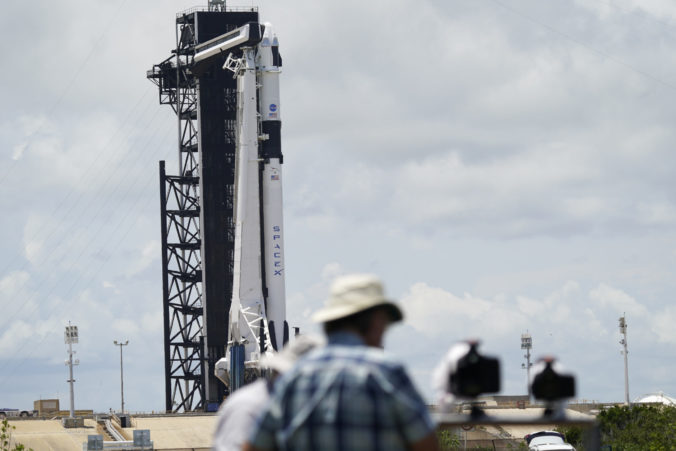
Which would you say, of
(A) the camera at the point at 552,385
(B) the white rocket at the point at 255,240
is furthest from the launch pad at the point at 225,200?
(A) the camera at the point at 552,385

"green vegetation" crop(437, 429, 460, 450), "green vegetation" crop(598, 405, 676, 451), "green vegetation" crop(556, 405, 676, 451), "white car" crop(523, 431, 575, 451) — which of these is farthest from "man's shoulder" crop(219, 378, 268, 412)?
"green vegetation" crop(437, 429, 460, 450)

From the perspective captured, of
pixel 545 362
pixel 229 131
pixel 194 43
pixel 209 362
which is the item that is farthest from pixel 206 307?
pixel 545 362

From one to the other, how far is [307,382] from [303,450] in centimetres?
32

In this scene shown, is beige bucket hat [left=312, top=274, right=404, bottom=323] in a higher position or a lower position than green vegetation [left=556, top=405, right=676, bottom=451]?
higher

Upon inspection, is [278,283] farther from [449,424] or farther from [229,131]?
[449,424]

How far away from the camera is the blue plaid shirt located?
20.5 feet

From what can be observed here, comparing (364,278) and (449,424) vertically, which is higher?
(364,278)

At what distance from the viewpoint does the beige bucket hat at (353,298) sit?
261 inches

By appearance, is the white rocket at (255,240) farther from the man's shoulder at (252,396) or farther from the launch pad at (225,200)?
the man's shoulder at (252,396)

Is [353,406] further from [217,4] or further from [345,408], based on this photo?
[217,4]

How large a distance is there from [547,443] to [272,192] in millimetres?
28065

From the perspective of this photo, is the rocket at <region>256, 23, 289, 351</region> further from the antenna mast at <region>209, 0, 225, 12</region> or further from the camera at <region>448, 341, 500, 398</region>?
the camera at <region>448, 341, 500, 398</region>

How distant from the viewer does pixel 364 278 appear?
672cm

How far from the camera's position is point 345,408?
20.6 feet
